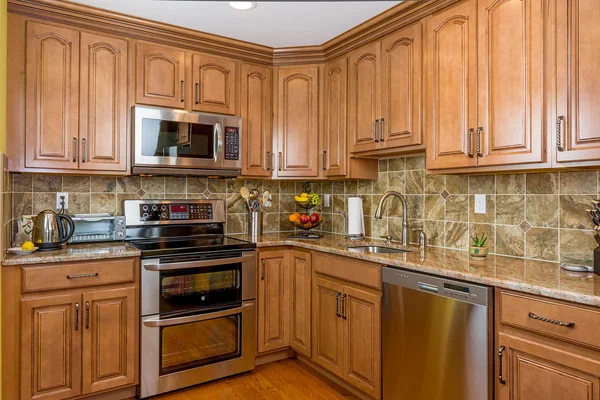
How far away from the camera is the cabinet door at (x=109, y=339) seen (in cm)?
216

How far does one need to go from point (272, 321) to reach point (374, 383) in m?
0.88

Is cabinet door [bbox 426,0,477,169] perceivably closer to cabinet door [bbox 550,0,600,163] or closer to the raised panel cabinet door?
cabinet door [bbox 550,0,600,163]

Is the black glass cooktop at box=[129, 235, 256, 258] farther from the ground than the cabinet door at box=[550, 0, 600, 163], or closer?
closer

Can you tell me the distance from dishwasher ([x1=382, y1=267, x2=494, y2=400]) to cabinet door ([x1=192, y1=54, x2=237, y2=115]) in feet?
5.42

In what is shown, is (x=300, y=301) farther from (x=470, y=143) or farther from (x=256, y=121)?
(x=470, y=143)

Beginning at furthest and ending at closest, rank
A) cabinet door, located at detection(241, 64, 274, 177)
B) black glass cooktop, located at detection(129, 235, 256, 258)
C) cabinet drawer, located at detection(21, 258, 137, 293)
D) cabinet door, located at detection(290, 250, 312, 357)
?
1. cabinet door, located at detection(241, 64, 274, 177)
2. cabinet door, located at detection(290, 250, 312, 357)
3. black glass cooktop, located at detection(129, 235, 256, 258)
4. cabinet drawer, located at detection(21, 258, 137, 293)

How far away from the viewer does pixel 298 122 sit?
3039 mm

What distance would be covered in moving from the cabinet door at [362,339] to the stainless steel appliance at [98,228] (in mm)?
1563

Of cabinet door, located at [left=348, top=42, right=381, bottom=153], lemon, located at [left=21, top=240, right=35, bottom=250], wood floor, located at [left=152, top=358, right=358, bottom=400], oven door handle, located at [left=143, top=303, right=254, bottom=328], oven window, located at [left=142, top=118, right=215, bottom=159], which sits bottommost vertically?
wood floor, located at [left=152, top=358, right=358, bottom=400]

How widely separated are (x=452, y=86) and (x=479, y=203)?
0.68 meters

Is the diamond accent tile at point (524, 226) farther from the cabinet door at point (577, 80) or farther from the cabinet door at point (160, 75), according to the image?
the cabinet door at point (160, 75)

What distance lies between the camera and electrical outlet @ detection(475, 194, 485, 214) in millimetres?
2234

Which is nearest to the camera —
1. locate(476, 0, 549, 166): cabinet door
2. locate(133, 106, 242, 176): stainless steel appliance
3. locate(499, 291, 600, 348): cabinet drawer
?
locate(499, 291, 600, 348): cabinet drawer

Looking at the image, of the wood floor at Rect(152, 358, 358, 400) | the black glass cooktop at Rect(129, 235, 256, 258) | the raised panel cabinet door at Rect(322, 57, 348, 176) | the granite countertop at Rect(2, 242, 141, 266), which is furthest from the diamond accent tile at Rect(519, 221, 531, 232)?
the granite countertop at Rect(2, 242, 141, 266)
